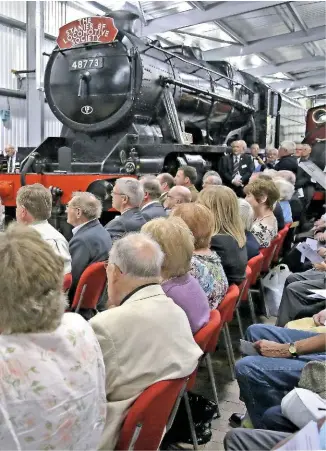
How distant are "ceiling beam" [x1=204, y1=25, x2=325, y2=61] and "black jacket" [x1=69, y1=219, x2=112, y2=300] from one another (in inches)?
451

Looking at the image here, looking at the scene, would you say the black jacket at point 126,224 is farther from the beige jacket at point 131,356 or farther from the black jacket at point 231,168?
the black jacket at point 231,168

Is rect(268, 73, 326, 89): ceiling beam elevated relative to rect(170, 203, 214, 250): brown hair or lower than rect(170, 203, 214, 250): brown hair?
elevated

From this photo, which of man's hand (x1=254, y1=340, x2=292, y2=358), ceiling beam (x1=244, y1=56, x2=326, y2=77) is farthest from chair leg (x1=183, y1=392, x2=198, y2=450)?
ceiling beam (x1=244, y1=56, x2=326, y2=77)

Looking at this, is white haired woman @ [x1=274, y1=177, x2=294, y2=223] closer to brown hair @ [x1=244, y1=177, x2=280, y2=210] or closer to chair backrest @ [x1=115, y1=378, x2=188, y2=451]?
brown hair @ [x1=244, y1=177, x2=280, y2=210]

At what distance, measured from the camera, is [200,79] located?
766 centimetres

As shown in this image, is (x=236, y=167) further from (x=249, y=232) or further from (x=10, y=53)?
(x=10, y=53)

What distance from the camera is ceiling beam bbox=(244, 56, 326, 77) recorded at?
16.4 meters

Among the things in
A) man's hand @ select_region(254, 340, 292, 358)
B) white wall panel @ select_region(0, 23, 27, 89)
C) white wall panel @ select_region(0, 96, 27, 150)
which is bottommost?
man's hand @ select_region(254, 340, 292, 358)

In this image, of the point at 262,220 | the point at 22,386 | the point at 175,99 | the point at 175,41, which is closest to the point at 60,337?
the point at 22,386

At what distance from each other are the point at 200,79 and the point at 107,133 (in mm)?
2298

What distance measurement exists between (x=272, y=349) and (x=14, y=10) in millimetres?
11520

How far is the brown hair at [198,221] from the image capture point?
2.70 m

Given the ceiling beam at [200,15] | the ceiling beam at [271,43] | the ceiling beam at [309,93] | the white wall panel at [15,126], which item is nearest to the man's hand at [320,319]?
the ceiling beam at [200,15]

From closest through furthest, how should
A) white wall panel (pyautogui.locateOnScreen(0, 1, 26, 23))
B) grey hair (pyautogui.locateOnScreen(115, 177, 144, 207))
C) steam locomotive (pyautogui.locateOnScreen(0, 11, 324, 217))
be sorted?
grey hair (pyautogui.locateOnScreen(115, 177, 144, 207)) < steam locomotive (pyautogui.locateOnScreen(0, 11, 324, 217)) < white wall panel (pyautogui.locateOnScreen(0, 1, 26, 23))
